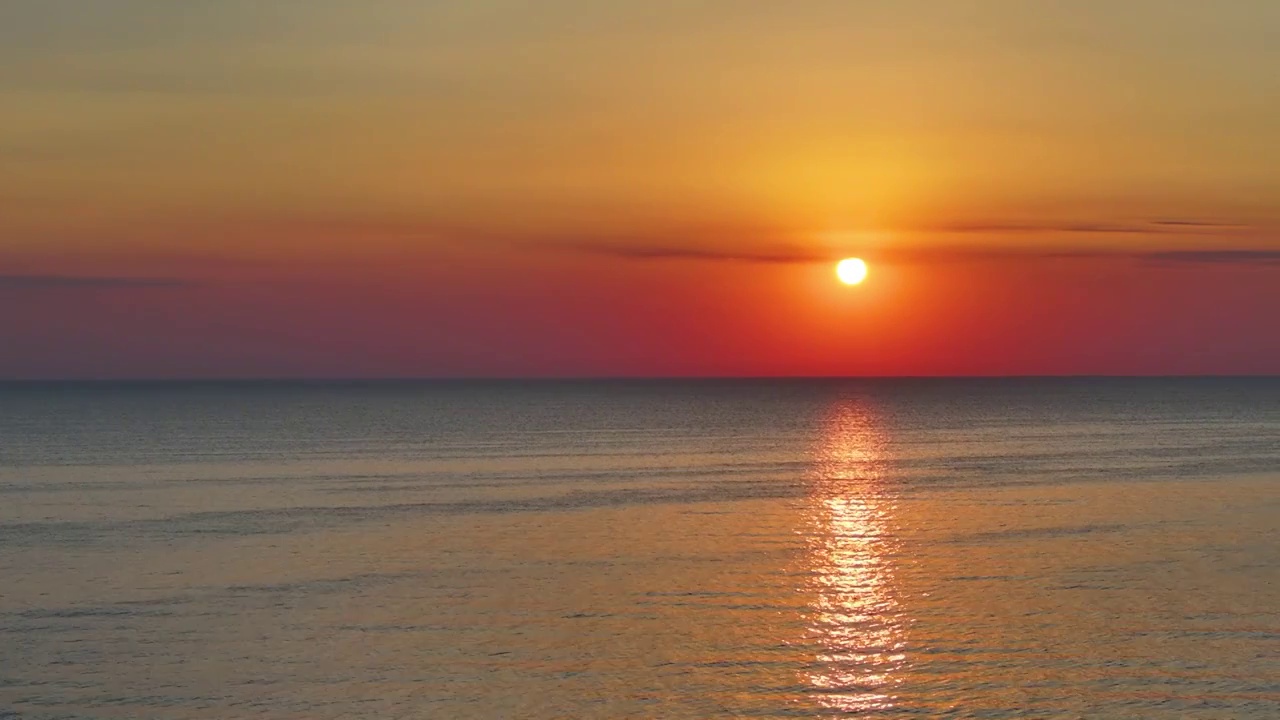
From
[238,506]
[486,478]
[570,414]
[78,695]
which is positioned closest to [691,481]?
[486,478]

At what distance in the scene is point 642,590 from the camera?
37969 millimetres

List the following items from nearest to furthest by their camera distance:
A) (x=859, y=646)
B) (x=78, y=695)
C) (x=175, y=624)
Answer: (x=78, y=695), (x=859, y=646), (x=175, y=624)

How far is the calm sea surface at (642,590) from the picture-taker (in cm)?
2703

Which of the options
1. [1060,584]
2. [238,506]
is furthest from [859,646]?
[238,506]

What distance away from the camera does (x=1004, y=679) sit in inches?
1086

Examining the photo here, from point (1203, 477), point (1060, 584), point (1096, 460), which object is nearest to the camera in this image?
point (1060, 584)

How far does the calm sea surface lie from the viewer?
2703 cm

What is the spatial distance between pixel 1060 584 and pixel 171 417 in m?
145

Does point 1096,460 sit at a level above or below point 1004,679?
above

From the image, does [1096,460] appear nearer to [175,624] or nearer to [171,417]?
[175,624]

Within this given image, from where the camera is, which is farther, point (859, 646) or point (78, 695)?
point (859, 646)

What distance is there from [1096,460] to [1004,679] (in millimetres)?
61531

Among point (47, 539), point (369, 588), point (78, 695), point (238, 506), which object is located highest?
point (238, 506)

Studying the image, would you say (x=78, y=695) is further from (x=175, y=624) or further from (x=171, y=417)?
(x=171, y=417)
